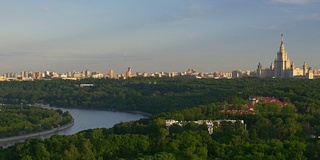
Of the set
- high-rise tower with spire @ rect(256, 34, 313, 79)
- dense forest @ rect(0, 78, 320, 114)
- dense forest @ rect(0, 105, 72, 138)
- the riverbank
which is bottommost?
the riverbank

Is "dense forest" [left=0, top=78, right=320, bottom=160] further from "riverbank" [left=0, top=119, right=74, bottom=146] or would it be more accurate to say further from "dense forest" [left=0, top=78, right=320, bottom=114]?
"riverbank" [left=0, top=119, right=74, bottom=146]

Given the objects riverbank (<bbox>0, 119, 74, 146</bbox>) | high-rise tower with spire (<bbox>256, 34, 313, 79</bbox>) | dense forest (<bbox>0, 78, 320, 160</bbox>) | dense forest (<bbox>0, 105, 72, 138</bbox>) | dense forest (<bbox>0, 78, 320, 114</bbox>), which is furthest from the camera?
high-rise tower with spire (<bbox>256, 34, 313, 79</bbox>)

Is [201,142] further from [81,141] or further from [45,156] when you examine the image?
[45,156]

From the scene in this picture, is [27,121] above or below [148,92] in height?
below

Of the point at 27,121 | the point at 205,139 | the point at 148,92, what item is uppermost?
the point at 205,139

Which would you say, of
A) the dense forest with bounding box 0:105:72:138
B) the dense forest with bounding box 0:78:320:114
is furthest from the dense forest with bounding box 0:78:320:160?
the dense forest with bounding box 0:105:72:138

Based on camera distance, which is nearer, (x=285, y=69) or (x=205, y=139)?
(x=205, y=139)

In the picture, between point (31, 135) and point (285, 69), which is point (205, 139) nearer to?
point (31, 135)

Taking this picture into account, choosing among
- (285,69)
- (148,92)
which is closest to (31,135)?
(148,92)

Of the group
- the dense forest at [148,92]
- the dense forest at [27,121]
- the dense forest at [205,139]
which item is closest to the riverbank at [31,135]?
the dense forest at [27,121]
